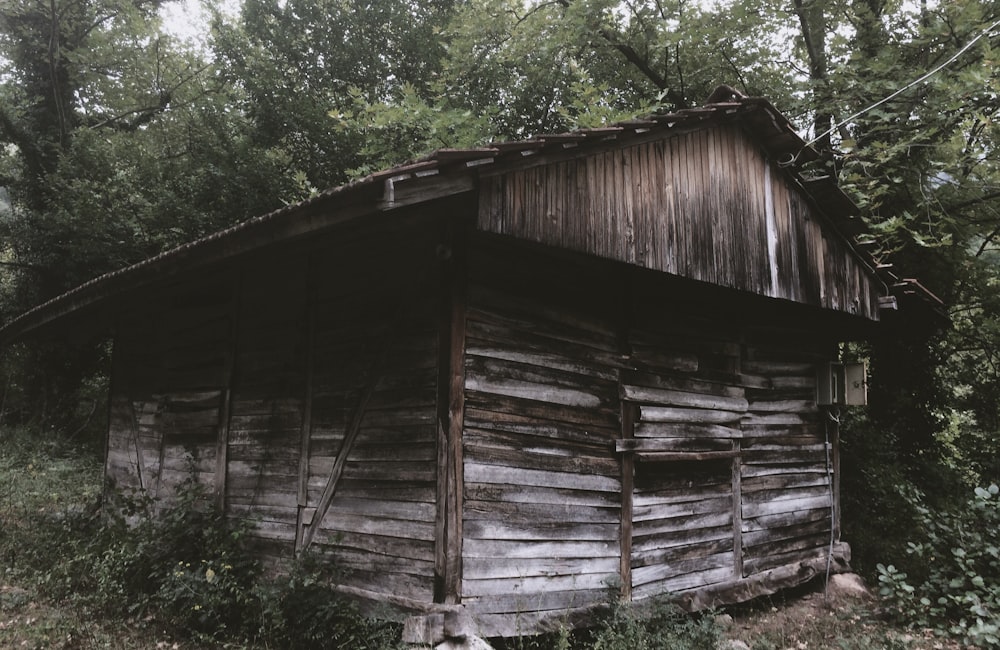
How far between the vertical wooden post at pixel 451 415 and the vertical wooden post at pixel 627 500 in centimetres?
181

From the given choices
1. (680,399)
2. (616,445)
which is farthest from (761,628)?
(616,445)

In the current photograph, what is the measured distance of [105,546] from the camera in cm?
684

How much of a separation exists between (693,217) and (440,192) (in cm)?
315

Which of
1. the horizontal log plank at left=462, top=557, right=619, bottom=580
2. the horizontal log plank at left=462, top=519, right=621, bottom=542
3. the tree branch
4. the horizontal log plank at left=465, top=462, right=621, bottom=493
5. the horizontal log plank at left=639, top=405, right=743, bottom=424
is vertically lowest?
the horizontal log plank at left=462, top=557, right=619, bottom=580

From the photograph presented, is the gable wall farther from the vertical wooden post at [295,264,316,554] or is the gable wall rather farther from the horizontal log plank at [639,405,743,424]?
the vertical wooden post at [295,264,316,554]

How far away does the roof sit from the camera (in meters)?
4.03

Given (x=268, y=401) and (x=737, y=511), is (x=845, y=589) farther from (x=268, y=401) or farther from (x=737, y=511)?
(x=268, y=401)

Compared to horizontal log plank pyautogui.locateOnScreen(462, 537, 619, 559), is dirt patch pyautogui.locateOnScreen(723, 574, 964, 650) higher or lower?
lower

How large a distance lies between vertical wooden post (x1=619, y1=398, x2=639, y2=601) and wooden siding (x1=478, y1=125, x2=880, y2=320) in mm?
1405

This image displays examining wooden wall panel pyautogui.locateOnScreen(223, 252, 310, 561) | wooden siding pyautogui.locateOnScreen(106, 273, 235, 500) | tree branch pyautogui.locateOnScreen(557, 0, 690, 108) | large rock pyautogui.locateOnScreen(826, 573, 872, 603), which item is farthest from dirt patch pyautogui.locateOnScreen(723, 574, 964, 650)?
tree branch pyautogui.locateOnScreen(557, 0, 690, 108)

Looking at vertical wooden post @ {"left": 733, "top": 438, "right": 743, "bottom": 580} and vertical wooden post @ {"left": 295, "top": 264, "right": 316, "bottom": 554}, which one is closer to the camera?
vertical wooden post @ {"left": 295, "top": 264, "right": 316, "bottom": 554}

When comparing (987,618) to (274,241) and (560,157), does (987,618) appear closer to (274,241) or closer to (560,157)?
(560,157)

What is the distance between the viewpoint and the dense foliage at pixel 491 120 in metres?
9.59

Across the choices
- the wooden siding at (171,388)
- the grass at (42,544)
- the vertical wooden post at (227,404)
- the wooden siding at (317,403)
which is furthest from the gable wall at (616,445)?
the wooden siding at (171,388)
